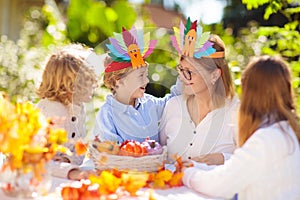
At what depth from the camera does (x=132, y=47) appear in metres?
2.26

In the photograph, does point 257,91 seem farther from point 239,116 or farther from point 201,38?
point 201,38

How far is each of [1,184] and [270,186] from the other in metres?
0.83

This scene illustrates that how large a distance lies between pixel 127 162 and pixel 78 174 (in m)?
0.19

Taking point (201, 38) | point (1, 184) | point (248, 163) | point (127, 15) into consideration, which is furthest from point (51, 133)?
point (127, 15)

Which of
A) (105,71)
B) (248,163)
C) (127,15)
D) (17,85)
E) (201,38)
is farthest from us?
(127,15)

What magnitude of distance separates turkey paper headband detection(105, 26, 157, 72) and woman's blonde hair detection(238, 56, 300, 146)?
2.00 ft

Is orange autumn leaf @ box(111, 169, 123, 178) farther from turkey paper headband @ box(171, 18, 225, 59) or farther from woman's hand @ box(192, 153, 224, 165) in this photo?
turkey paper headband @ box(171, 18, 225, 59)

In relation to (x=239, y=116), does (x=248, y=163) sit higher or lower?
lower

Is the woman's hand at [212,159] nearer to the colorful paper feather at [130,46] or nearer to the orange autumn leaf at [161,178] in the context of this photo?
the orange autumn leaf at [161,178]

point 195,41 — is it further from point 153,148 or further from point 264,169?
point 264,169

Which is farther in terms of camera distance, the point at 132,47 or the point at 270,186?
the point at 132,47

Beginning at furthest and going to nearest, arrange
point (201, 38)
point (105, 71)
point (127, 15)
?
1. point (127, 15)
2. point (105, 71)
3. point (201, 38)

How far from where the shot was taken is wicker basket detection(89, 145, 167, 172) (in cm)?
199

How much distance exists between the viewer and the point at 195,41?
2.19 meters
